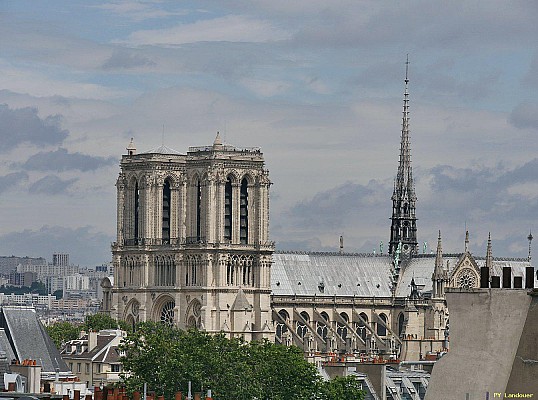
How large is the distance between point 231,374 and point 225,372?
295 mm

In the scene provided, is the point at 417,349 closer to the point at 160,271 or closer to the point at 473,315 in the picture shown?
the point at 160,271

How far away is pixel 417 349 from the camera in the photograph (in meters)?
166

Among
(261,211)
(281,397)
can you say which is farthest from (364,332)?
(281,397)

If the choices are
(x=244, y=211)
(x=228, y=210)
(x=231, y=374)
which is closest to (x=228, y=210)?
(x=228, y=210)

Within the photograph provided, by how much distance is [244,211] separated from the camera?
181 meters

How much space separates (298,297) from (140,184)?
16.5 m

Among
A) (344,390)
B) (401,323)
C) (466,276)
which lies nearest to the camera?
(344,390)

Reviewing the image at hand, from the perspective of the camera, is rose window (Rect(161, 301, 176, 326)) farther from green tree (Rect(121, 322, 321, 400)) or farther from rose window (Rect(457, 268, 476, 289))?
green tree (Rect(121, 322, 321, 400))

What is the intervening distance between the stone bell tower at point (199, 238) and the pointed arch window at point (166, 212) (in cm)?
8

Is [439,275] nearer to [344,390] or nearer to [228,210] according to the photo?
[228,210]

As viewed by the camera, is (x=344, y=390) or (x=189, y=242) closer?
(x=344, y=390)

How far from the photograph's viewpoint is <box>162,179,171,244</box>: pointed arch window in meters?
184

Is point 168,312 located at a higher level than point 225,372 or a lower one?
higher

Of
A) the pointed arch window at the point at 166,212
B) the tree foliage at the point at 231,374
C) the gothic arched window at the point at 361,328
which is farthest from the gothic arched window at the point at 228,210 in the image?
the tree foliage at the point at 231,374
